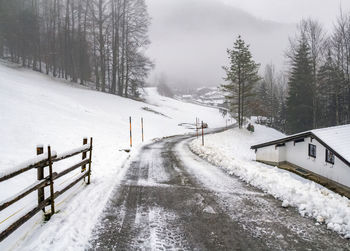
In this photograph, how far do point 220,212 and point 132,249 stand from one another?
7.18ft

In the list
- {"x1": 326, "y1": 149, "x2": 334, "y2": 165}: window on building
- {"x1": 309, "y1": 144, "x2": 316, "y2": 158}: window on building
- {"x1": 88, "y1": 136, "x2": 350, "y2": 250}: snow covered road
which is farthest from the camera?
{"x1": 309, "y1": 144, "x2": 316, "y2": 158}: window on building

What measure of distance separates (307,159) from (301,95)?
78.4 feet

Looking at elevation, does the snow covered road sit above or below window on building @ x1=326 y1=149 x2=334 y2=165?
above

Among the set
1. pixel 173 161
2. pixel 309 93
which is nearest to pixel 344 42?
pixel 309 93

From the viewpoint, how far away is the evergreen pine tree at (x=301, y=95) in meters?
32.9

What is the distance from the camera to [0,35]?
1296 inches

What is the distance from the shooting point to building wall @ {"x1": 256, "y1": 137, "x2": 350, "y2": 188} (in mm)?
12539

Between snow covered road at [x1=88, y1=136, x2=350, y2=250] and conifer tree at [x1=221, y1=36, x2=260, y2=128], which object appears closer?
snow covered road at [x1=88, y1=136, x2=350, y2=250]

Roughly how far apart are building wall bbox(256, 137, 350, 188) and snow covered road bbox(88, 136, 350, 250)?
1054cm

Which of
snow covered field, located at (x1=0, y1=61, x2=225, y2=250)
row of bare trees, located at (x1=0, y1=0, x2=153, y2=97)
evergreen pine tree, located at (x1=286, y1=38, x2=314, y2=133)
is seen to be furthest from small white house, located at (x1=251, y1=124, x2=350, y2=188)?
row of bare trees, located at (x1=0, y1=0, x2=153, y2=97)

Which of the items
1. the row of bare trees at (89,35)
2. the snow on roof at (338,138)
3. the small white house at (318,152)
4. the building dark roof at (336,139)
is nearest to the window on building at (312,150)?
the small white house at (318,152)

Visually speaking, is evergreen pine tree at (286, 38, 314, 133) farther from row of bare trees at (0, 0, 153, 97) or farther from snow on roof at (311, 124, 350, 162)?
row of bare trees at (0, 0, 153, 97)

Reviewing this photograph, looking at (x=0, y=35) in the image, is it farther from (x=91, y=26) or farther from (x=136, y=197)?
(x=136, y=197)

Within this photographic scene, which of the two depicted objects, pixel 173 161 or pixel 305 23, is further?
pixel 305 23
